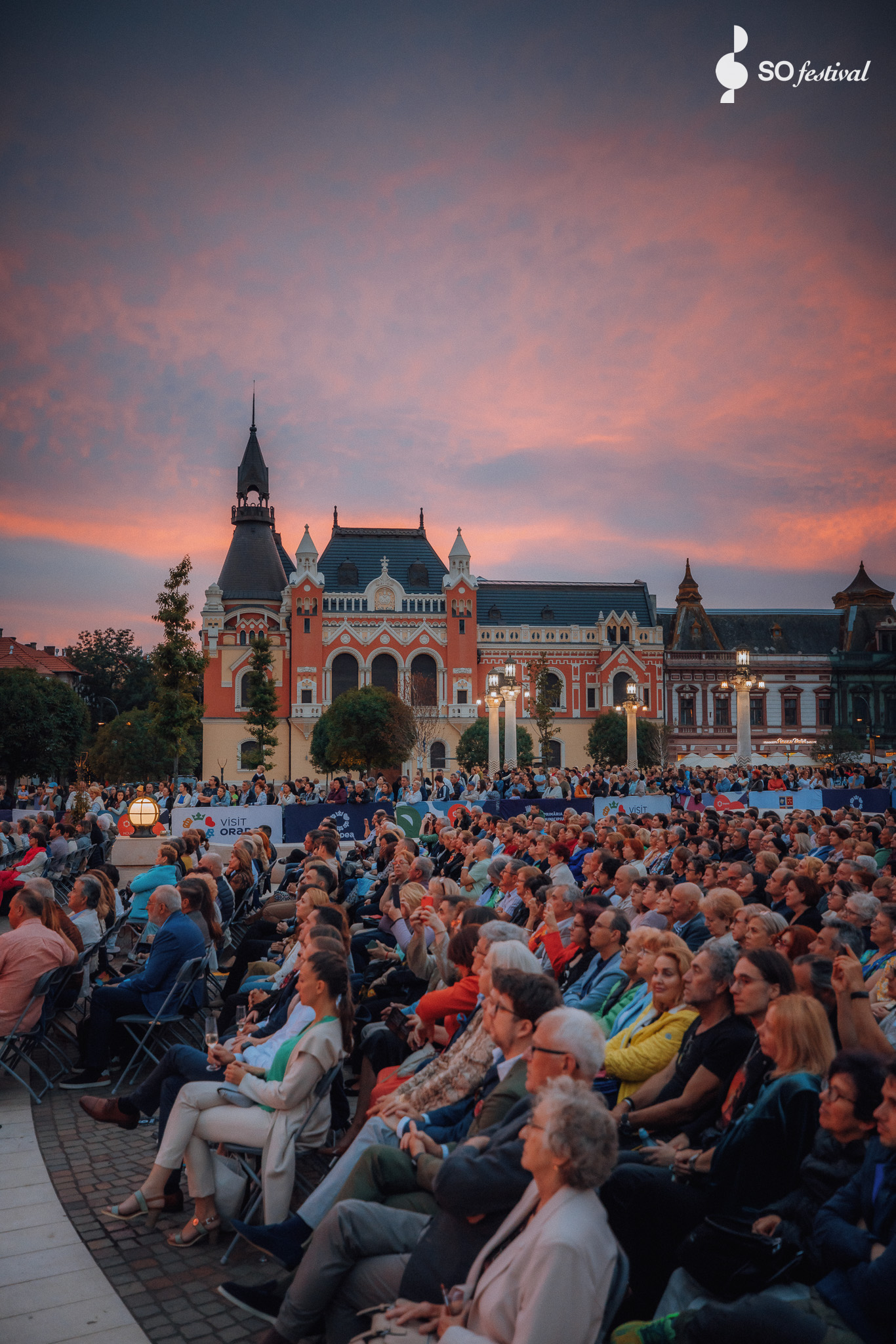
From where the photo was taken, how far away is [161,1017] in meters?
6.02

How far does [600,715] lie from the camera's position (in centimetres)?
5406

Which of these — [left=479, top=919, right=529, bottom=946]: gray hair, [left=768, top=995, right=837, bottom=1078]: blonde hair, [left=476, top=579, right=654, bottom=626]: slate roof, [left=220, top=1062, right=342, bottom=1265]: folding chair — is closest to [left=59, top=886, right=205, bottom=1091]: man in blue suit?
[left=220, top=1062, right=342, bottom=1265]: folding chair

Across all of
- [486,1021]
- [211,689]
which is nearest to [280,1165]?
[486,1021]

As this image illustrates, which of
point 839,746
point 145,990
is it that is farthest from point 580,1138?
point 839,746

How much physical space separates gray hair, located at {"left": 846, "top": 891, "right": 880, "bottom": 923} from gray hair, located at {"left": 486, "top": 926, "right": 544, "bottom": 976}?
3.19 meters

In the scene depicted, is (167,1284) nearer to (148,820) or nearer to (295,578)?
(148,820)

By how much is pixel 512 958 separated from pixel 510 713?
25.6 m

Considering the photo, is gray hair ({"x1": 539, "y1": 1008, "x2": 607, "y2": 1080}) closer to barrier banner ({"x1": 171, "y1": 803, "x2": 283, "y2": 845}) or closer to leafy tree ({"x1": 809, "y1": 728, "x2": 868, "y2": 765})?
barrier banner ({"x1": 171, "y1": 803, "x2": 283, "y2": 845})

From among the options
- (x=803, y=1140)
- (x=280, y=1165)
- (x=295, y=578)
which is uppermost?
(x=295, y=578)

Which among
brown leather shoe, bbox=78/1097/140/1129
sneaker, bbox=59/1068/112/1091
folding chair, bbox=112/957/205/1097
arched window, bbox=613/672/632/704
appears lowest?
sneaker, bbox=59/1068/112/1091

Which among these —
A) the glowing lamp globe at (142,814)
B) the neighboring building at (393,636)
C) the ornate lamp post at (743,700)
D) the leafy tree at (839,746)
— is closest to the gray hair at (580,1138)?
the glowing lamp globe at (142,814)

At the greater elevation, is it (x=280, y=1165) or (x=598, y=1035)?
(x=598, y=1035)

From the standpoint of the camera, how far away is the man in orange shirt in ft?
20.1

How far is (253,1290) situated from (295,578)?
169 ft
